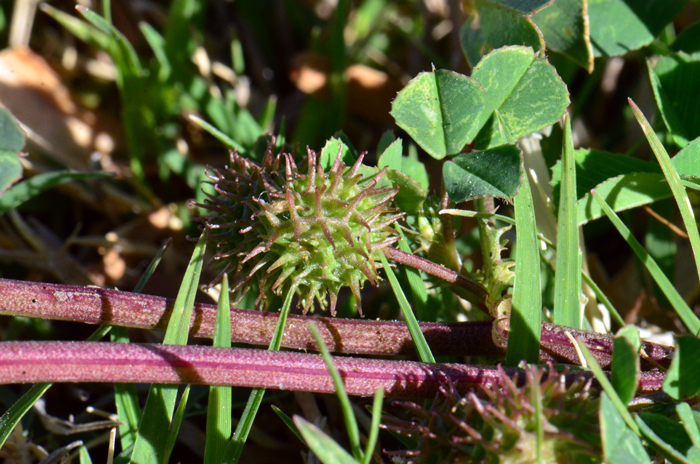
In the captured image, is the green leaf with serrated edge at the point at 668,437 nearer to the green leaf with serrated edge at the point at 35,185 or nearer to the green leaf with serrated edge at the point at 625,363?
the green leaf with serrated edge at the point at 625,363

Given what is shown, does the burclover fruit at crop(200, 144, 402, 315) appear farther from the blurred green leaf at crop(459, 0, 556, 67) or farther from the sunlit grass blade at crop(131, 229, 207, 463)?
the blurred green leaf at crop(459, 0, 556, 67)

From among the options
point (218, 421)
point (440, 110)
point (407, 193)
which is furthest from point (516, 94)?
point (218, 421)

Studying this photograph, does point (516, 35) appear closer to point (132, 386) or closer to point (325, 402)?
point (325, 402)

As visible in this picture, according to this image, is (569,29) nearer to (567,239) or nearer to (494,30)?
(494,30)

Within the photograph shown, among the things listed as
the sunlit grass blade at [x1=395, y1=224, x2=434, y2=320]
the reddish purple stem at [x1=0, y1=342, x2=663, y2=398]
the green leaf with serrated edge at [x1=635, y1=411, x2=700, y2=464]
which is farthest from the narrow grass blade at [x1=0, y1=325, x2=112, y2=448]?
the green leaf with serrated edge at [x1=635, y1=411, x2=700, y2=464]

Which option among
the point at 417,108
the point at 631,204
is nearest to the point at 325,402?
the point at 417,108

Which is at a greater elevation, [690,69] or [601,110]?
[601,110]

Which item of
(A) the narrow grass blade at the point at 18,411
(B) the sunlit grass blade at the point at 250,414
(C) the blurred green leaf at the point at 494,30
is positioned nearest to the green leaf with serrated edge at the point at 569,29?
(C) the blurred green leaf at the point at 494,30
